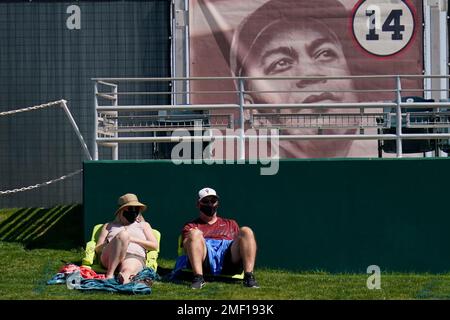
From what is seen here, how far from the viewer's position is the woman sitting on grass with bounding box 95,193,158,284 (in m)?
11.6

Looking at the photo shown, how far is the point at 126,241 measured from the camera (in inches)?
458

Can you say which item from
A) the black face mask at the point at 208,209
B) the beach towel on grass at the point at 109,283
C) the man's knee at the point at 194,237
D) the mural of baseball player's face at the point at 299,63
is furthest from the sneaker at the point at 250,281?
the mural of baseball player's face at the point at 299,63

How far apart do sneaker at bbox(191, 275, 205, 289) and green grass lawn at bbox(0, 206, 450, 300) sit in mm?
64

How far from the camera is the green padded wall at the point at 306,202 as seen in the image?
13078mm

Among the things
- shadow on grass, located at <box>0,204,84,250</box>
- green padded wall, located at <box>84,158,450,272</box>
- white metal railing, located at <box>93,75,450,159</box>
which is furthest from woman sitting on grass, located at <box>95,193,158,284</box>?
shadow on grass, located at <box>0,204,84,250</box>

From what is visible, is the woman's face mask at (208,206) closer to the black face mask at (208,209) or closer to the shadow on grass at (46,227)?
the black face mask at (208,209)

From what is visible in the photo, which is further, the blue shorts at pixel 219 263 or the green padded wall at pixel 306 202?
the green padded wall at pixel 306 202

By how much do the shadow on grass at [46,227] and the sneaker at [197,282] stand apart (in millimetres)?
2580

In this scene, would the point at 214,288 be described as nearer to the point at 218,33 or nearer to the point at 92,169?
the point at 92,169

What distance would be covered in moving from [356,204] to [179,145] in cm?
223

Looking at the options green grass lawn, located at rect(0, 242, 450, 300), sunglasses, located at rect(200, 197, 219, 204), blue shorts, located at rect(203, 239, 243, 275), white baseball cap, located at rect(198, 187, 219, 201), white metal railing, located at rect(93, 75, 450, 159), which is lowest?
green grass lawn, located at rect(0, 242, 450, 300)

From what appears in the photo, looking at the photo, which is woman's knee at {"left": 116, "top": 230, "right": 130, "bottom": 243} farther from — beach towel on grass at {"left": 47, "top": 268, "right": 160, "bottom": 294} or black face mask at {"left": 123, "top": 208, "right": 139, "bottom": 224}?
black face mask at {"left": 123, "top": 208, "right": 139, "bottom": 224}

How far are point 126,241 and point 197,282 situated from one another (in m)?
0.91
